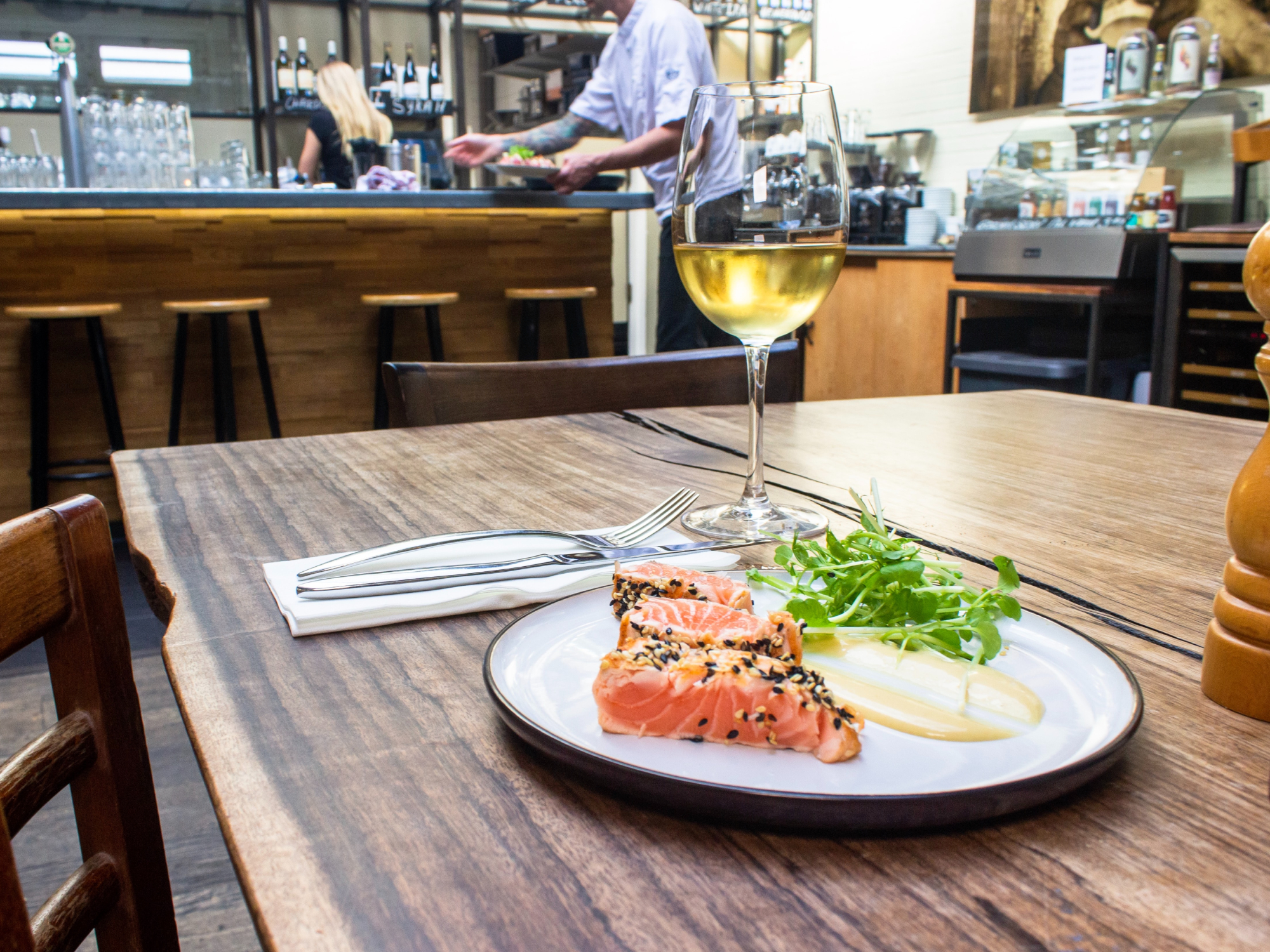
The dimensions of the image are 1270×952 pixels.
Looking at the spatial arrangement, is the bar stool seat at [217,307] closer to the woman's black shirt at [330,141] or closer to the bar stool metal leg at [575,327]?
the bar stool metal leg at [575,327]

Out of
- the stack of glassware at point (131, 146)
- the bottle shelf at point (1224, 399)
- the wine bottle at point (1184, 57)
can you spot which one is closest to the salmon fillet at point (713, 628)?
the bottle shelf at point (1224, 399)

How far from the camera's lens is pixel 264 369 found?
3637 millimetres

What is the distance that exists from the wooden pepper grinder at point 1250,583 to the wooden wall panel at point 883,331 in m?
4.47

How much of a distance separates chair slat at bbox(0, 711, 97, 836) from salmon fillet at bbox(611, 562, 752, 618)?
0.32 m

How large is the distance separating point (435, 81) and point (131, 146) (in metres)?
3.52

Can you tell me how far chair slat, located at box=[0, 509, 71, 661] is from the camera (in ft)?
1.63

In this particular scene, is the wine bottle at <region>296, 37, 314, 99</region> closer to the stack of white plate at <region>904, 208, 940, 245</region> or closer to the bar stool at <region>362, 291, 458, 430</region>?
the bar stool at <region>362, 291, 458, 430</region>

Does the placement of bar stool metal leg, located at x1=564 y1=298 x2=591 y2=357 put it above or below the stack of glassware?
below

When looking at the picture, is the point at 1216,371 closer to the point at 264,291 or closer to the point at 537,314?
the point at 537,314

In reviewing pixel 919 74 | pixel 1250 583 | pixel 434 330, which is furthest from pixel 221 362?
pixel 919 74

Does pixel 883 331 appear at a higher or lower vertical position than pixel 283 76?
lower

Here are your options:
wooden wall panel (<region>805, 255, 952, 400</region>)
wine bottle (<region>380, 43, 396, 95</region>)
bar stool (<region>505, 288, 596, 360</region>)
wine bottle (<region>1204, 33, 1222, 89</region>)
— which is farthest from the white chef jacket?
wine bottle (<region>380, 43, 396, 95</region>)

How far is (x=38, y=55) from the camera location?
22.0ft

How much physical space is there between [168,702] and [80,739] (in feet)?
6.16
